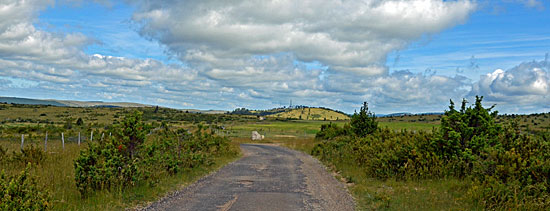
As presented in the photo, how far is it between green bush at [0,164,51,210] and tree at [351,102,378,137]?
23.3 metres

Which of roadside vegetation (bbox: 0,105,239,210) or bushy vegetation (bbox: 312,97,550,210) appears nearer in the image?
roadside vegetation (bbox: 0,105,239,210)

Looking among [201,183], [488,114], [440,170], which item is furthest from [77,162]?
[488,114]

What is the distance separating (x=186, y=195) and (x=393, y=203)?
236 inches

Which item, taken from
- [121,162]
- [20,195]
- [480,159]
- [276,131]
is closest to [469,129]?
[480,159]

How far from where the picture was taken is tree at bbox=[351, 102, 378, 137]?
27609 millimetres

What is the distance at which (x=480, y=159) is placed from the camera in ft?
39.9

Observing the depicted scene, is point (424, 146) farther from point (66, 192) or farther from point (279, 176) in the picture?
point (66, 192)

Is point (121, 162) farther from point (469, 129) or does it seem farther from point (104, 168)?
point (469, 129)

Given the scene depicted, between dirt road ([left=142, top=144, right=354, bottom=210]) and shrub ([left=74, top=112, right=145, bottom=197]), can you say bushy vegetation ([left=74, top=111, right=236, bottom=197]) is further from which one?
dirt road ([left=142, top=144, right=354, bottom=210])

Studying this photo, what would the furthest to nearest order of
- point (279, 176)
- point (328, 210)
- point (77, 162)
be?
point (279, 176) → point (77, 162) → point (328, 210)

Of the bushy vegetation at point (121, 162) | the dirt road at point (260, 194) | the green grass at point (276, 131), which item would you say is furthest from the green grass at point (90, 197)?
the green grass at point (276, 131)

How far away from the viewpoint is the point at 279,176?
16281mm

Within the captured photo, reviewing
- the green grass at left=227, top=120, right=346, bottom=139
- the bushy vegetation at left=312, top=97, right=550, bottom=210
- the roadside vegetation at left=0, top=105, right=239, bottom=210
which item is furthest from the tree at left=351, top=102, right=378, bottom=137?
the green grass at left=227, top=120, right=346, bottom=139

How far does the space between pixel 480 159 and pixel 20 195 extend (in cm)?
1246
